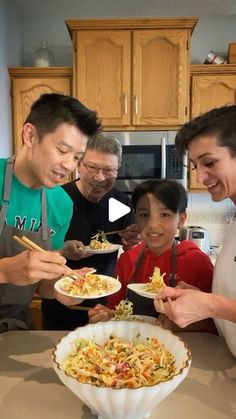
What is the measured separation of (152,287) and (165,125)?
1953mm

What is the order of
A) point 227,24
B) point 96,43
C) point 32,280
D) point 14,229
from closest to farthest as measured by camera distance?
point 32,280 → point 14,229 → point 96,43 → point 227,24

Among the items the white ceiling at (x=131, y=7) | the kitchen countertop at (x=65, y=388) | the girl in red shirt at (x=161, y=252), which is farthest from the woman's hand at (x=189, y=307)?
the white ceiling at (x=131, y=7)

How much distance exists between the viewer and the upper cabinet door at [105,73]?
9.49 feet

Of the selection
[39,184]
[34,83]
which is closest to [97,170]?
[39,184]

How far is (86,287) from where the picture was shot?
119 centimetres

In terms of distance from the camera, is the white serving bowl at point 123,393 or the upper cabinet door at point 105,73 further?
the upper cabinet door at point 105,73

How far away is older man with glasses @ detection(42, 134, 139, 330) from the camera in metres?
1.77

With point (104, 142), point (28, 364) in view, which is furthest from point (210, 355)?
point (104, 142)

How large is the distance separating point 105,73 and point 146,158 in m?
0.74

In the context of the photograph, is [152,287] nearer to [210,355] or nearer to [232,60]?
[210,355]

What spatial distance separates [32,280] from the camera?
101cm

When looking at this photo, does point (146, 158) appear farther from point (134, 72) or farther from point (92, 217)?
point (92, 217)
